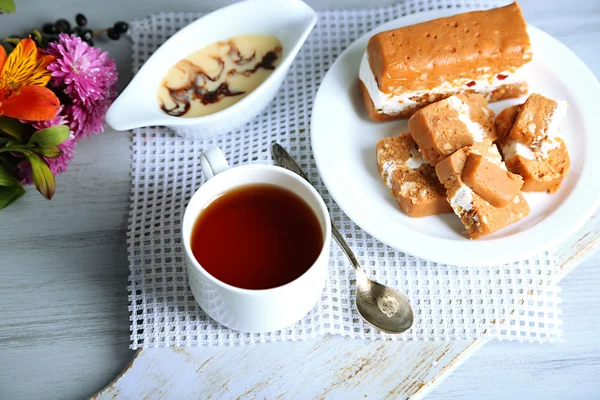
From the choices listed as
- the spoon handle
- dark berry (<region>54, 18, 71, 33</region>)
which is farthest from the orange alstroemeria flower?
the spoon handle

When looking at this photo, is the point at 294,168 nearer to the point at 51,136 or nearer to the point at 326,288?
the point at 326,288

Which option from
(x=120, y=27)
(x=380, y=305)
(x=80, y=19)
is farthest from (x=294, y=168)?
(x=80, y=19)

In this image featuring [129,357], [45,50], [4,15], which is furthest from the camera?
[4,15]

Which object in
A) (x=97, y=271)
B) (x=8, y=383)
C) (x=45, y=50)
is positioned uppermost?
(x=45, y=50)

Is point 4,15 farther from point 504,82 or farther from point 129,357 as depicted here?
point 504,82

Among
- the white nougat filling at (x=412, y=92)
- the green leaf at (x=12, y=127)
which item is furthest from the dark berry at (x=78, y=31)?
the white nougat filling at (x=412, y=92)

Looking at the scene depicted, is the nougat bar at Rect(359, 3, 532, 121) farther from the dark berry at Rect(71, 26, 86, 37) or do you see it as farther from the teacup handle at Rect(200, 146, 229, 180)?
the dark berry at Rect(71, 26, 86, 37)

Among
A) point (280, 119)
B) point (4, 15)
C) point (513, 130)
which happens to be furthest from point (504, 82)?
point (4, 15)
